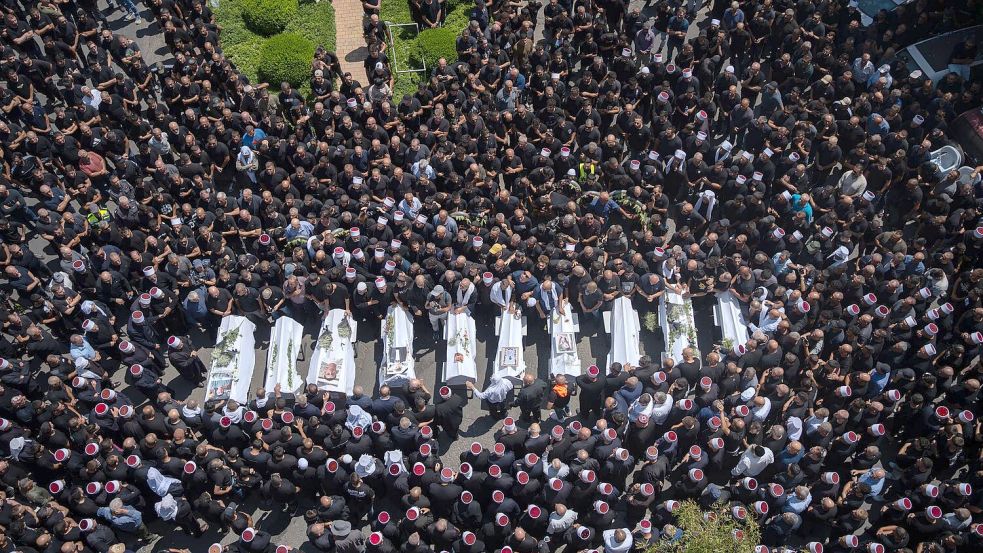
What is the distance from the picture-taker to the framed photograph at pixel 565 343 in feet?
53.4

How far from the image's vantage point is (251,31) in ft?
82.7

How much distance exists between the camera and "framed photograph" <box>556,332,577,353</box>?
16266 mm

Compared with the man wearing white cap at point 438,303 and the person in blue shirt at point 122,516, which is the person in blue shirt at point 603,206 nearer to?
the man wearing white cap at point 438,303

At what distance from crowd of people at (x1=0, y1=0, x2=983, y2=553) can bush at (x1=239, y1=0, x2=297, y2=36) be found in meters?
2.30

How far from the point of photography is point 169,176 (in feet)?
60.7

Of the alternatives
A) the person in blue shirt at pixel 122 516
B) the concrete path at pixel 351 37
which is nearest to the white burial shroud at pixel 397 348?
the person in blue shirt at pixel 122 516

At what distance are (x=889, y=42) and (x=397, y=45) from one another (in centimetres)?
1426

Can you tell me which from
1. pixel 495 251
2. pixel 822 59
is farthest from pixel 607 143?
pixel 822 59

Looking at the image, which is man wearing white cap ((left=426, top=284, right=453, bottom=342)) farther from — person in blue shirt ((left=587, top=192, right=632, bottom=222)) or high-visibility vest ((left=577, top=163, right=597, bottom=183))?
high-visibility vest ((left=577, top=163, right=597, bottom=183))

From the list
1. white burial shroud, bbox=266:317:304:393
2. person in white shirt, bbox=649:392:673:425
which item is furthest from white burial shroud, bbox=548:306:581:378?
white burial shroud, bbox=266:317:304:393

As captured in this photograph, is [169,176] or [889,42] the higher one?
[889,42]

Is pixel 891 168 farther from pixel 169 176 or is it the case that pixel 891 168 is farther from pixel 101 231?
pixel 101 231

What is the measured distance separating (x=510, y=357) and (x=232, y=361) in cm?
592

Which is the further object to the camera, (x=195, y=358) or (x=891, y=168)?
(x=891, y=168)
